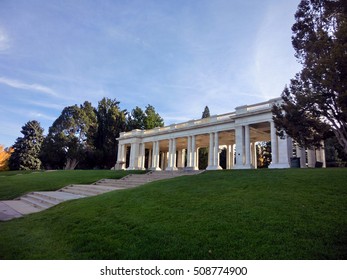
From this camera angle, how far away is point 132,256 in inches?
157

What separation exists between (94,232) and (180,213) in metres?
2.26

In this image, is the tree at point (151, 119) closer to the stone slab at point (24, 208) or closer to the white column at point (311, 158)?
the white column at point (311, 158)

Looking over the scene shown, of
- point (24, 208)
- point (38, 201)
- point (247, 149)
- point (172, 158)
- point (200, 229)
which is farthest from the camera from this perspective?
point (172, 158)

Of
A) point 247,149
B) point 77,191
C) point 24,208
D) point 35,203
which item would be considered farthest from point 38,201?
point 247,149

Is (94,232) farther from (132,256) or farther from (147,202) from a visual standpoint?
(147,202)

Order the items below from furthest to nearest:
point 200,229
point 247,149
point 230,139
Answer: point 230,139, point 247,149, point 200,229

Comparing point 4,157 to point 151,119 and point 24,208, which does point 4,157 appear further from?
point 24,208

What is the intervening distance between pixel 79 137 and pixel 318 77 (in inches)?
1849

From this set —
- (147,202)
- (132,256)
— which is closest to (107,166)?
(147,202)

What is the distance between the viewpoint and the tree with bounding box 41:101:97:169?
43.8m

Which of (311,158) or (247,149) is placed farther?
(247,149)

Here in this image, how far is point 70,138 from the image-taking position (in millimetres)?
44938

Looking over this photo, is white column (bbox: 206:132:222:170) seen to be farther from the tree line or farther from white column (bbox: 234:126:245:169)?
the tree line

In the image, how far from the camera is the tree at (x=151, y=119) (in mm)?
50100
